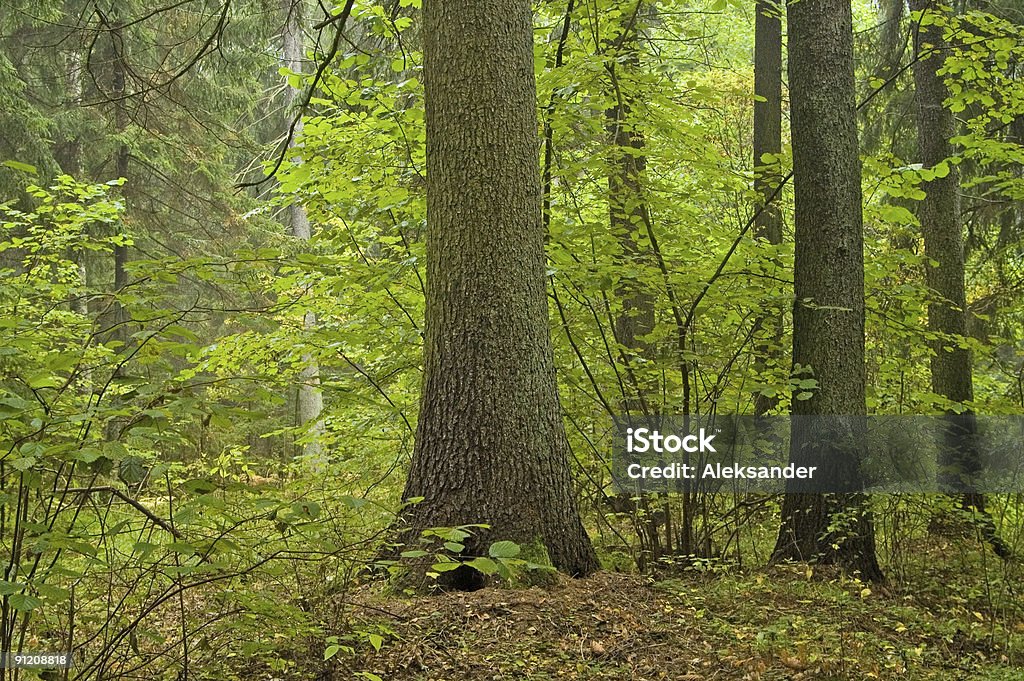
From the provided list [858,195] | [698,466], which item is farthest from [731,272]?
[698,466]

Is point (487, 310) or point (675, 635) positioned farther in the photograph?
point (487, 310)

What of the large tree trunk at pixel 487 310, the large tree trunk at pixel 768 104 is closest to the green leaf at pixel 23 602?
the large tree trunk at pixel 487 310

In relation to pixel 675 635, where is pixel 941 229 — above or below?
above

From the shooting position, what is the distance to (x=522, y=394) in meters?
4.51

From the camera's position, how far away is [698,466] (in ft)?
19.3

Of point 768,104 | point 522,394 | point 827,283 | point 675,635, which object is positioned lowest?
point 675,635

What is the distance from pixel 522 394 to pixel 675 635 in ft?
5.02

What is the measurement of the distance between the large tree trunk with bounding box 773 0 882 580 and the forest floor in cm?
66

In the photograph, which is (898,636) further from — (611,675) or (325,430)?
(325,430)

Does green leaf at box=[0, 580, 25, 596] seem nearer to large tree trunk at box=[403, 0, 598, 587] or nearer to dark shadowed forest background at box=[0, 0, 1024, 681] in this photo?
dark shadowed forest background at box=[0, 0, 1024, 681]

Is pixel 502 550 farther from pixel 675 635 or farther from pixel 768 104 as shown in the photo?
pixel 768 104

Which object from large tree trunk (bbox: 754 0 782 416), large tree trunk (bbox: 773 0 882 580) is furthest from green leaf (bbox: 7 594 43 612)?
large tree trunk (bbox: 754 0 782 416)

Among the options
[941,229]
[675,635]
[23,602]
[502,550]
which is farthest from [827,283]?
[23,602]

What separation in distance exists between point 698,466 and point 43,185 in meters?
13.1
